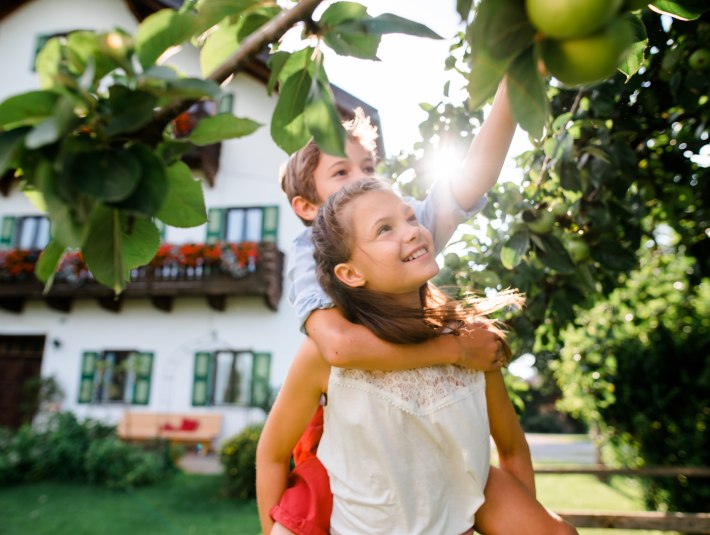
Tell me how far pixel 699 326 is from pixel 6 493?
9072mm

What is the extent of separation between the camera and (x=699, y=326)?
626cm

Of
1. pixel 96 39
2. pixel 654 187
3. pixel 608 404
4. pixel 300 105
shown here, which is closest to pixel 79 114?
pixel 96 39

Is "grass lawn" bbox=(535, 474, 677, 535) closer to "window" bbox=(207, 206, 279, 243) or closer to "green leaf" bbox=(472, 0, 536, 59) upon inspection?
"window" bbox=(207, 206, 279, 243)

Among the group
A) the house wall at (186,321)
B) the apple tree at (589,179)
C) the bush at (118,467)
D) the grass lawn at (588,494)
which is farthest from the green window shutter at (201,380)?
the apple tree at (589,179)

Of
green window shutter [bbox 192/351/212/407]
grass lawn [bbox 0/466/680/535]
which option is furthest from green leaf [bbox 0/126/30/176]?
green window shutter [bbox 192/351/212/407]

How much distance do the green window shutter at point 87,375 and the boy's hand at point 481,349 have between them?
38.6ft

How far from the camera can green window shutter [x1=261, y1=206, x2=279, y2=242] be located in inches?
A: 452

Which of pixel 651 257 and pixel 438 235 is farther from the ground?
pixel 651 257

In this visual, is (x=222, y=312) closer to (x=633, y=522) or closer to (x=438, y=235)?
(x=633, y=522)

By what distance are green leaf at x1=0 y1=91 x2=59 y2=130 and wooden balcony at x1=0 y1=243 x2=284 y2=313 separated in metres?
10.5

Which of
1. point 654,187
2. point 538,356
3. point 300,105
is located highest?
point 654,187

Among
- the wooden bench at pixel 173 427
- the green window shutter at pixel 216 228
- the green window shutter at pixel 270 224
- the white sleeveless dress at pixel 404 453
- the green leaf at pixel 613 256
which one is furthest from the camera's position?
the green window shutter at pixel 216 228

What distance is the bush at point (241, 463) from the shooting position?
7840 mm

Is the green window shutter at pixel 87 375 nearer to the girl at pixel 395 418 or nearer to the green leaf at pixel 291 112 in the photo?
the girl at pixel 395 418
